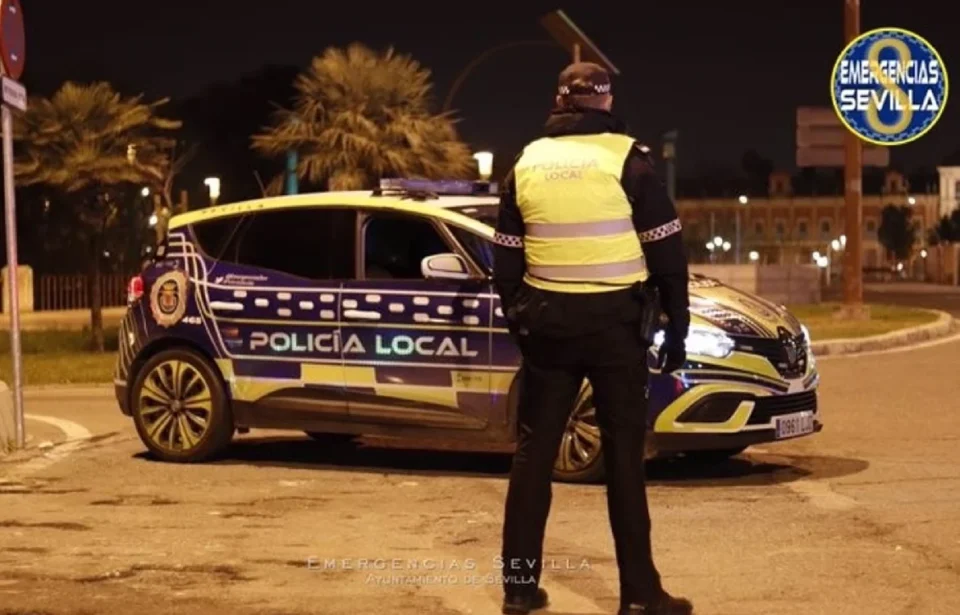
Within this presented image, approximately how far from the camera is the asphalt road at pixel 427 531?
625 cm

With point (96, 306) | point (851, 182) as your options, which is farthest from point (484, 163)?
point (96, 306)

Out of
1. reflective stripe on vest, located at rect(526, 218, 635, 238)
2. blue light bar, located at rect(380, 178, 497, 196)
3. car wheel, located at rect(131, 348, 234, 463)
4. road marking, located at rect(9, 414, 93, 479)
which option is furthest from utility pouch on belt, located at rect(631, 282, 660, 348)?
road marking, located at rect(9, 414, 93, 479)

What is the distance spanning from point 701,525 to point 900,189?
135 metres

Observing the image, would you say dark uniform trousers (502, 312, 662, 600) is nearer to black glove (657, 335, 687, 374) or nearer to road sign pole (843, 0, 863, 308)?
black glove (657, 335, 687, 374)

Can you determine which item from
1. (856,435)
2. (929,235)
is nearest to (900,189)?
(929,235)

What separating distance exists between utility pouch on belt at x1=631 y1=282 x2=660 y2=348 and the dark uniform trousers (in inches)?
1.0

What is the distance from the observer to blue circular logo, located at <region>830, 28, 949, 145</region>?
25.3 meters

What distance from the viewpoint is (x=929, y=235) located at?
12494 centimetres

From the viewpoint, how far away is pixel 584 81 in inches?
221

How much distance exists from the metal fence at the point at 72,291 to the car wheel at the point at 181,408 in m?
29.2

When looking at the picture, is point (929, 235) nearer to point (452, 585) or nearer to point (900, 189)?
point (900, 189)

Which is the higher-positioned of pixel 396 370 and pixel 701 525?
pixel 396 370

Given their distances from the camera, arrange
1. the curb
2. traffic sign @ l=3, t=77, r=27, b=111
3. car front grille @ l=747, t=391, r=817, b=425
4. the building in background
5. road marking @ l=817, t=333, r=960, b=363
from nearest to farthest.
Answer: car front grille @ l=747, t=391, r=817, b=425 → traffic sign @ l=3, t=77, r=27, b=111 → road marking @ l=817, t=333, r=960, b=363 → the curb → the building in background

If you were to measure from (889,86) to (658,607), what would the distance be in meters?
21.5
